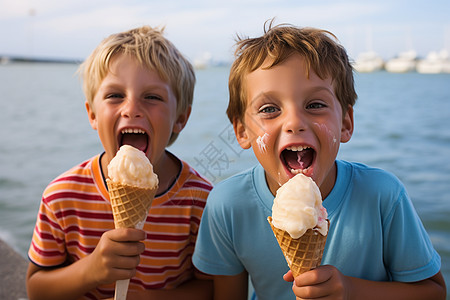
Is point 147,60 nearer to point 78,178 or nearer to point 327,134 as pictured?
point 78,178

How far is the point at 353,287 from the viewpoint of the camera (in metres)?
1.99

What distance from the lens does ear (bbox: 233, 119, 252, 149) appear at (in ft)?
7.33

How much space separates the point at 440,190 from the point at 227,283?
717 cm

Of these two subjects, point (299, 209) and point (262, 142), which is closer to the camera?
point (299, 209)

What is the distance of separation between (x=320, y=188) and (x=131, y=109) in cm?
102

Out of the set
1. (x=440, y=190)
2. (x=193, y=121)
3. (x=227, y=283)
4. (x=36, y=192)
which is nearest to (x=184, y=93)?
(x=227, y=283)

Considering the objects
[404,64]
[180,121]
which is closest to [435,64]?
[404,64]

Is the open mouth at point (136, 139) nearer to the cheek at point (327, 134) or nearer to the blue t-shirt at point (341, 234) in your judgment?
the blue t-shirt at point (341, 234)

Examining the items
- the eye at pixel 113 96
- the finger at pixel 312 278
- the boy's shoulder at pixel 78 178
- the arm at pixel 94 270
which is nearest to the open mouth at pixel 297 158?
the finger at pixel 312 278

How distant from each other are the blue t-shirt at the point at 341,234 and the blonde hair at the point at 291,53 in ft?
1.22

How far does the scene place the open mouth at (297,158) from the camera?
200 centimetres

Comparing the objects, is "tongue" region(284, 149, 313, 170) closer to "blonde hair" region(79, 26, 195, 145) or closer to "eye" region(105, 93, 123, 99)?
"blonde hair" region(79, 26, 195, 145)

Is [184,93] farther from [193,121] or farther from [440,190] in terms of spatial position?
[193,121]

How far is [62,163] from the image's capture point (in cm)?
1076
